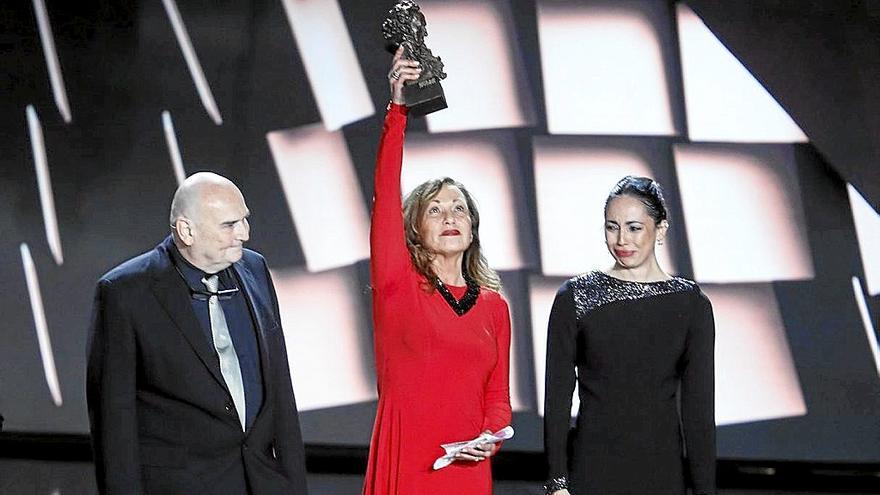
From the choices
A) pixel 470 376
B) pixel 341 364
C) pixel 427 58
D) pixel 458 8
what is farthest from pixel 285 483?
pixel 458 8

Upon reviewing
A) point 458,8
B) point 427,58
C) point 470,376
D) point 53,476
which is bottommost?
point 53,476

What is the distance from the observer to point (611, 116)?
17.9 ft

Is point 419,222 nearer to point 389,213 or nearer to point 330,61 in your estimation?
point 389,213

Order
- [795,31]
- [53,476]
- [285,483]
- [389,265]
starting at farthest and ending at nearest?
[53,476] < [795,31] < [389,265] < [285,483]

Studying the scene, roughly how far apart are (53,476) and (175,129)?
174 centimetres

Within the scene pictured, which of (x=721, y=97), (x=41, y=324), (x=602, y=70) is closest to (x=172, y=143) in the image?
(x=41, y=324)

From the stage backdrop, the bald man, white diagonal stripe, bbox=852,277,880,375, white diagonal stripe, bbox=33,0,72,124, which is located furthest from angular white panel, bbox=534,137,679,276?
the bald man

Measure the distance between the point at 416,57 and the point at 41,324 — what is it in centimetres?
379

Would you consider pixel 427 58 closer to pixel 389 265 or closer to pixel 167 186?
pixel 389 265

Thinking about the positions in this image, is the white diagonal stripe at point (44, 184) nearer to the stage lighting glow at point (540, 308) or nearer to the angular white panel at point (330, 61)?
the angular white panel at point (330, 61)

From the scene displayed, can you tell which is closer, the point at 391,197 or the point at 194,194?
the point at 194,194

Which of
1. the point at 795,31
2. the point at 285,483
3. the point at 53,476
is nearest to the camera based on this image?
the point at 285,483

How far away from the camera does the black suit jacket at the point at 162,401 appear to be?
2.54m

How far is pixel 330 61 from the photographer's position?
5.66 m
